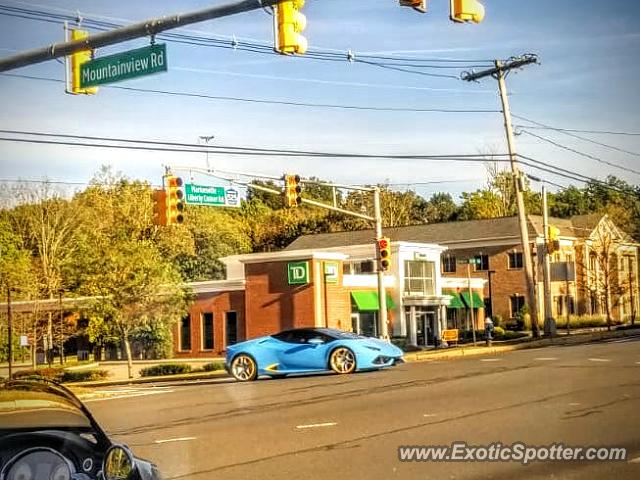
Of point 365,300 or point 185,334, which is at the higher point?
point 365,300

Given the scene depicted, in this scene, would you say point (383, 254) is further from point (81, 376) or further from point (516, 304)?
point (516, 304)

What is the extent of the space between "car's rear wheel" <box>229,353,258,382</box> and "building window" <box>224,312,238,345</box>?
25564mm

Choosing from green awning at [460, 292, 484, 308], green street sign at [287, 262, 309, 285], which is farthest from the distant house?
green street sign at [287, 262, 309, 285]

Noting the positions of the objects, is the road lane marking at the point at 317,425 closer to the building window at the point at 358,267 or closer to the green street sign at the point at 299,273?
the green street sign at the point at 299,273

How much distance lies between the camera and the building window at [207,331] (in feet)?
166

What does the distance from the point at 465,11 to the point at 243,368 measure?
13.9 m

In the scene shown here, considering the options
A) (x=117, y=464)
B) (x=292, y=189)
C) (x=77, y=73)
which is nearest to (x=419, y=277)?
(x=292, y=189)

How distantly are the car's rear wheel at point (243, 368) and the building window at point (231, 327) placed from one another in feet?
83.9

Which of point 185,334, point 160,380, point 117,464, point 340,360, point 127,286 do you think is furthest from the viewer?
point 185,334

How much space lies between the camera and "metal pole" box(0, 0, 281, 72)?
13273 millimetres

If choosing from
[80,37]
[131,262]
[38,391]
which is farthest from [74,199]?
[38,391]

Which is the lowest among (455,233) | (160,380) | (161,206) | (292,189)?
(160,380)

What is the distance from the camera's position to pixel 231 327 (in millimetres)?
49719

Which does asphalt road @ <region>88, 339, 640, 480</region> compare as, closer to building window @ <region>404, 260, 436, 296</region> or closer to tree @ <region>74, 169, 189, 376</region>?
tree @ <region>74, 169, 189, 376</region>
